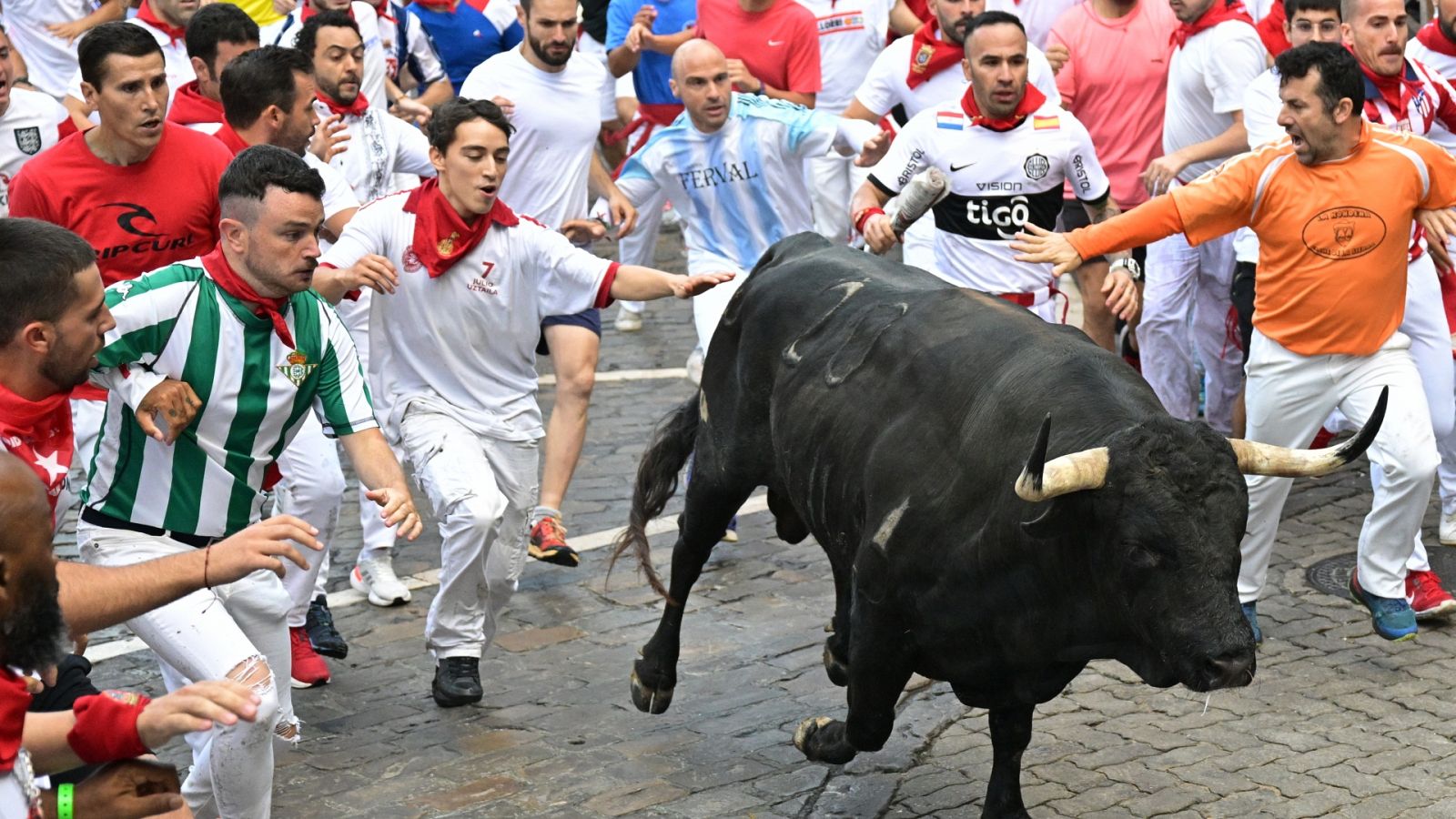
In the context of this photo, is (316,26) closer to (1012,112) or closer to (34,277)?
(1012,112)

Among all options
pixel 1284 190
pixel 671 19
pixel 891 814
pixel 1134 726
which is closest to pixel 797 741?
pixel 891 814

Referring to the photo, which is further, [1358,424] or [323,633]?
[323,633]

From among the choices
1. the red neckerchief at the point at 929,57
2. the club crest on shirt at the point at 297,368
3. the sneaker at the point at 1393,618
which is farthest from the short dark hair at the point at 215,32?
the sneaker at the point at 1393,618

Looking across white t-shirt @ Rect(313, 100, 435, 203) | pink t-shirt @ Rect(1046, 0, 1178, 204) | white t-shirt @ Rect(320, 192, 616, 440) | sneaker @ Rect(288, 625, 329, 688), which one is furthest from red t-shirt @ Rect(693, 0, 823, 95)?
sneaker @ Rect(288, 625, 329, 688)

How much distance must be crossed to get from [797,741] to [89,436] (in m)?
3.07

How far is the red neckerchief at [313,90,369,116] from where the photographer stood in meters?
9.03

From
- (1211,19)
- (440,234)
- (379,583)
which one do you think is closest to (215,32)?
(440,234)

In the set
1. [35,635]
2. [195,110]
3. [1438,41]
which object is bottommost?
[195,110]

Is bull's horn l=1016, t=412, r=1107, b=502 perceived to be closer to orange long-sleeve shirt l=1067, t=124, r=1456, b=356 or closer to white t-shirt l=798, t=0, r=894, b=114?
orange long-sleeve shirt l=1067, t=124, r=1456, b=356

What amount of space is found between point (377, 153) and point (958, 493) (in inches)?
192

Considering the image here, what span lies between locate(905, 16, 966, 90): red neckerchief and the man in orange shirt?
10.0 ft

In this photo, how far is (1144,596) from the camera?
461cm

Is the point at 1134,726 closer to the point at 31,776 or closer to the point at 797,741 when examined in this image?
the point at 797,741

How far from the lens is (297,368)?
5719mm
